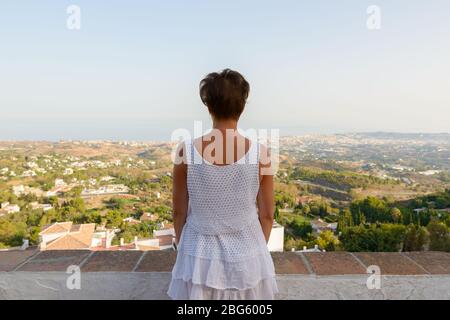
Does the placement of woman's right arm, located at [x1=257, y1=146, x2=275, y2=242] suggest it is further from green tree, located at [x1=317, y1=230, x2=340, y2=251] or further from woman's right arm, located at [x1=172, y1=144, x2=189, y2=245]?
green tree, located at [x1=317, y1=230, x2=340, y2=251]

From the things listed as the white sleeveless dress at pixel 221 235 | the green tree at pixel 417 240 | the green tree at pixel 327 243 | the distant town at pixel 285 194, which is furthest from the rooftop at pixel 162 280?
the green tree at pixel 327 243

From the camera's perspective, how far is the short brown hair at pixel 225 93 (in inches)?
36.4

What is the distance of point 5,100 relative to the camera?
17953 mm

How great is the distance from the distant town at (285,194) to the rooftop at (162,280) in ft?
20.7

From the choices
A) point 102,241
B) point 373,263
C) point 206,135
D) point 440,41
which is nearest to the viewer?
point 206,135

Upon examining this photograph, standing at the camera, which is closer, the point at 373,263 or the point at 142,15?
the point at 373,263

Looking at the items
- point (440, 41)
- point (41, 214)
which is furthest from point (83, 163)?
point (440, 41)

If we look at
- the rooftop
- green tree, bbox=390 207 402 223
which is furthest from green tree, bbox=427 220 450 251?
green tree, bbox=390 207 402 223

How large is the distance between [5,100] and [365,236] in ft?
63.1

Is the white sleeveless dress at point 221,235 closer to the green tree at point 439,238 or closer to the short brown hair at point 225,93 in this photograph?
the short brown hair at point 225,93

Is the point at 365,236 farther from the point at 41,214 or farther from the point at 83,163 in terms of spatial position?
the point at 83,163

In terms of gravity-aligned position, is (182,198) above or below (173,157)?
below
